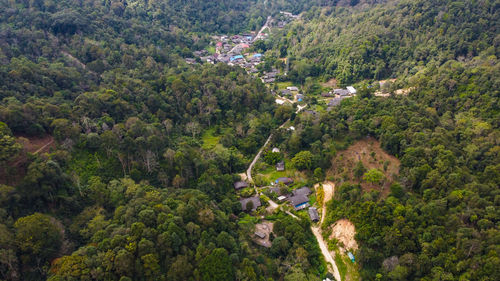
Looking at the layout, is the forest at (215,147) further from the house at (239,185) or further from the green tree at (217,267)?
the house at (239,185)

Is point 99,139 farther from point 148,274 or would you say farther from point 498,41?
point 498,41

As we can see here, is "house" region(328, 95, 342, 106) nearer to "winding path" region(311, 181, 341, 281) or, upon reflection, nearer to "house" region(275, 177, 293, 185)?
"winding path" region(311, 181, 341, 281)

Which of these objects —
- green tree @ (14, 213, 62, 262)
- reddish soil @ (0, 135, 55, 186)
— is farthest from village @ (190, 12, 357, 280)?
reddish soil @ (0, 135, 55, 186)

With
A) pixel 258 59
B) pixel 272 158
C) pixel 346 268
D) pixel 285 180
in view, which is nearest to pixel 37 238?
pixel 346 268

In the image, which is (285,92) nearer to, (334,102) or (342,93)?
(334,102)

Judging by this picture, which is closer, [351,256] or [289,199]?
[351,256]

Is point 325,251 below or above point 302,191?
below

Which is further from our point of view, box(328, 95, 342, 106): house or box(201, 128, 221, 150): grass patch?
box(328, 95, 342, 106): house
